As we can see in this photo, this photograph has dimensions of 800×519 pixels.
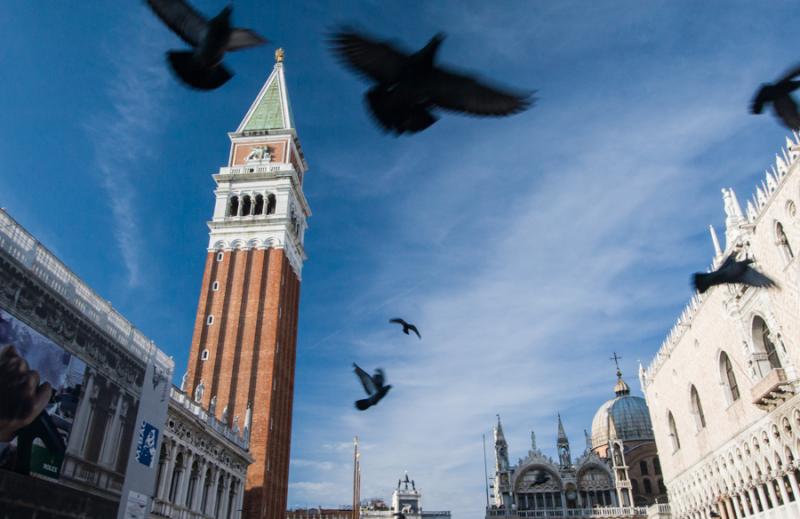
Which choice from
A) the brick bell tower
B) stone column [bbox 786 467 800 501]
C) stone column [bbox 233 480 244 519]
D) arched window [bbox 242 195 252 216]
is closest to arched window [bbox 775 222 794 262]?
stone column [bbox 786 467 800 501]

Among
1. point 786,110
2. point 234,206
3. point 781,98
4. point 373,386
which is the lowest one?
point 373,386

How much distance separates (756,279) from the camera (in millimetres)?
11648

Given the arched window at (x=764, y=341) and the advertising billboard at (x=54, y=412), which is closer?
the advertising billboard at (x=54, y=412)

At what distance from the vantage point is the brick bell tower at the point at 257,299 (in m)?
35.4

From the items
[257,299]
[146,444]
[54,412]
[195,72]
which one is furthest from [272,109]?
[195,72]

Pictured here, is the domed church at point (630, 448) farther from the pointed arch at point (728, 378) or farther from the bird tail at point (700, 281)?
the bird tail at point (700, 281)

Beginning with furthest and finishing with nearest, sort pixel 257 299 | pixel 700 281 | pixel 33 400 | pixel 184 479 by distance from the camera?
pixel 257 299 → pixel 184 479 → pixel 33 400 → pixel 700 281

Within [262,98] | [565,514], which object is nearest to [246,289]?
[262,98]

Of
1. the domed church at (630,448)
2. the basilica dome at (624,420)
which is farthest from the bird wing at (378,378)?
the basilica dome at (624,420)

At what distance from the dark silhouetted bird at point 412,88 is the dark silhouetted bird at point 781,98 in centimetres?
361

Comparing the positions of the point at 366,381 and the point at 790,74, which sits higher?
the point at 790,74

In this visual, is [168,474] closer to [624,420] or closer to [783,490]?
[783,490]

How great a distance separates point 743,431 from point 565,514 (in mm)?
20453

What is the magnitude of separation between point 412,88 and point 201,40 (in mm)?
1730
